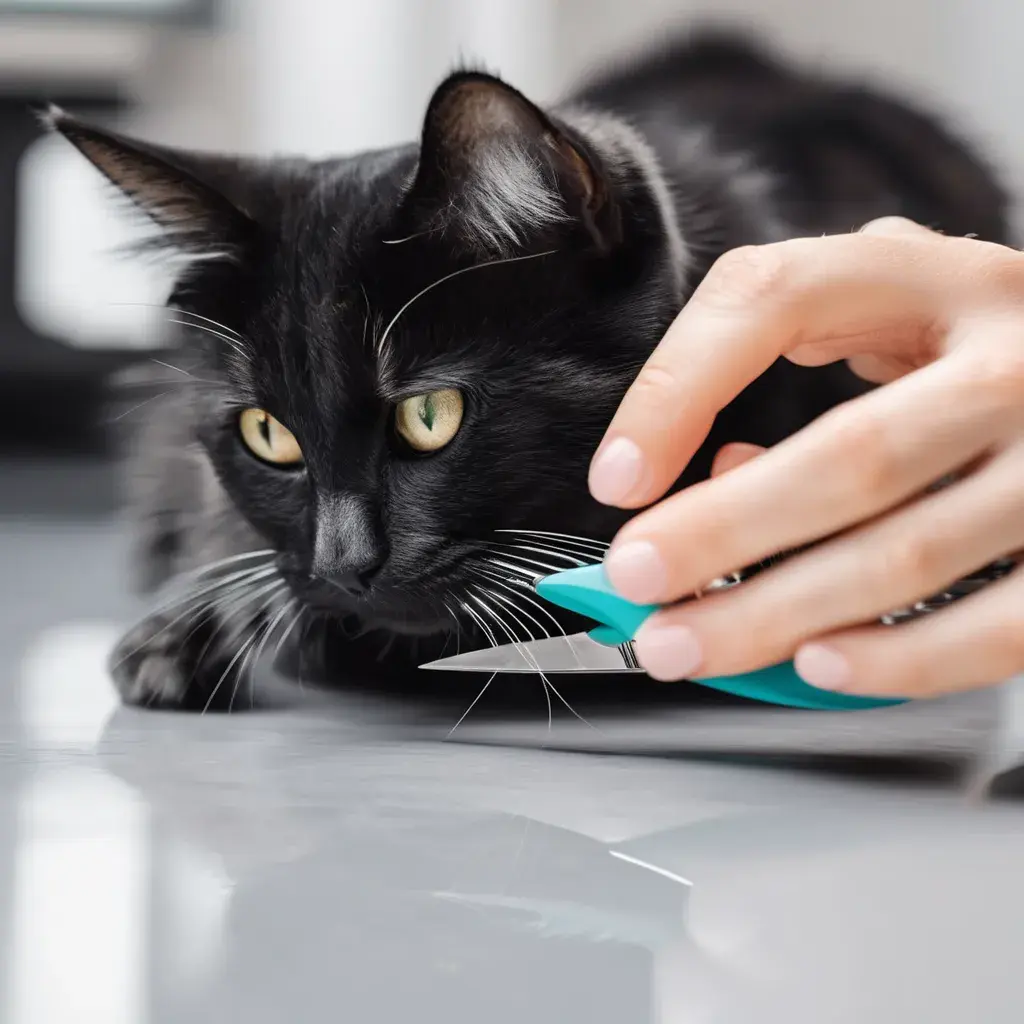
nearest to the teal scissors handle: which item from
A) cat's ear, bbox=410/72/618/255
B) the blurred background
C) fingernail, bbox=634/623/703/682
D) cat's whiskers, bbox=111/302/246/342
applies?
fingernail, bbox=634/623/703/682

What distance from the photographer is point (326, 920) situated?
0.50 m

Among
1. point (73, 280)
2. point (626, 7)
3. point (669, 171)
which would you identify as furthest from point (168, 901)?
point (626, 7)

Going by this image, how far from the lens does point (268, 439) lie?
0.93 meters

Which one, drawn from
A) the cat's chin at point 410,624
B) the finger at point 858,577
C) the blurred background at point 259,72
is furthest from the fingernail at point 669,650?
the blurred background at point 259,72

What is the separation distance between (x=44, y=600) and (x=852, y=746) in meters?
0.96

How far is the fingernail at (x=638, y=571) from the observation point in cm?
63

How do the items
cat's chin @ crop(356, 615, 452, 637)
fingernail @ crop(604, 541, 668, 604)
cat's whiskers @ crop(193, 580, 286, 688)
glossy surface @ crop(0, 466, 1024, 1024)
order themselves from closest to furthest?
glossy surface @ crop(0, 466, 1024, 1024) < fingernail @ crop(604, 541, 668, 604) < cat's chin @ crop(356, 615, 452, 637) < cat's whiskers @ crop(193, 580, 286, 688)

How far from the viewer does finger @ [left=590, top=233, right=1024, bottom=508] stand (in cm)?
66

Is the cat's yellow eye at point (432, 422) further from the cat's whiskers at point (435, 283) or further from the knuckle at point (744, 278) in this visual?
the knuckle at point (744, 278)

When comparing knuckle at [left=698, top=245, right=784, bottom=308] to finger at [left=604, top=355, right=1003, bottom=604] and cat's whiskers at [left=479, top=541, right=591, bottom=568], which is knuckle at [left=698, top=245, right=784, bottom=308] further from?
cat's whiskers at [left=479, top=541, right=591, bottom=568]

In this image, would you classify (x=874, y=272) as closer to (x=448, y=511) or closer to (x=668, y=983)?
(x=448, y=511)

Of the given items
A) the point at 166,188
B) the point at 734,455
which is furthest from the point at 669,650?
the point at 166,188

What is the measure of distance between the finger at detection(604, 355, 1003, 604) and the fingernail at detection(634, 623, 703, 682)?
0.07 ft

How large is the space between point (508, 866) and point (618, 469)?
0.70 ft
